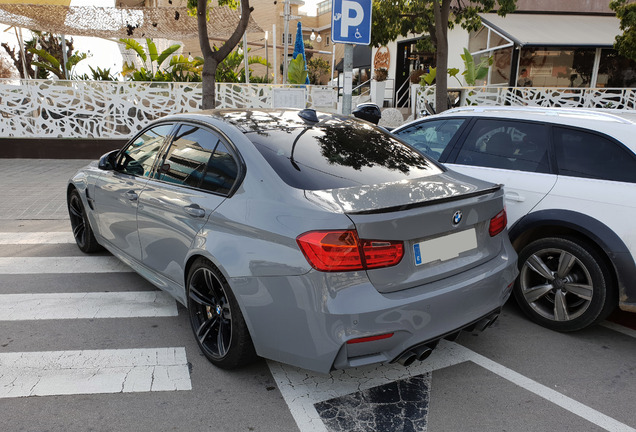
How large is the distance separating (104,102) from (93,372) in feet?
37.2

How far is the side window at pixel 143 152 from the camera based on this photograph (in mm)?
3947

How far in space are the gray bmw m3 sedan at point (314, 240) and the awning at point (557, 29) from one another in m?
15.8

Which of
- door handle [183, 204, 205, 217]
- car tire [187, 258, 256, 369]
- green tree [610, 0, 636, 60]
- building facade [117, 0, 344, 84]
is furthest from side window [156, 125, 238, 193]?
building facade [117, 0, 344, 84]

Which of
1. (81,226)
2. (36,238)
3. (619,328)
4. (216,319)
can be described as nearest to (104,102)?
(36,238)

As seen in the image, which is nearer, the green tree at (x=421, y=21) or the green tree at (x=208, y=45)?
the green tree at (x=208, y=45)

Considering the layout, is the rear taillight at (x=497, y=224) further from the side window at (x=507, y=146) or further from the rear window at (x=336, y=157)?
the side window at (x=507, y=146)

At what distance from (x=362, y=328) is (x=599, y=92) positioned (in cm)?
1689

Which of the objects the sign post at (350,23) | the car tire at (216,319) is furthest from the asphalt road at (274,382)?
the sign post at (350,23)

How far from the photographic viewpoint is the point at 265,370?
3176 mm

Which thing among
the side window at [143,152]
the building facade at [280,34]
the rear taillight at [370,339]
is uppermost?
the building facade at [280,34]

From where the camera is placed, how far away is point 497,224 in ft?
10.4

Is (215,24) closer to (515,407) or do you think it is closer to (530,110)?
(530,110)

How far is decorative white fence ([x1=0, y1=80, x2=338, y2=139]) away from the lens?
41.7 ft

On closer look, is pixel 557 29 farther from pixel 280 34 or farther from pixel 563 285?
pixel 280 34
